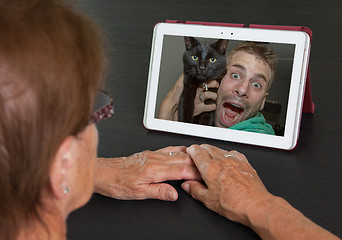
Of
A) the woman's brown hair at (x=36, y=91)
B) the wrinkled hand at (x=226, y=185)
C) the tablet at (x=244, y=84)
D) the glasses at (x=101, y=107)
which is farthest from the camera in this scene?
the tablet at (x=244, y=84)

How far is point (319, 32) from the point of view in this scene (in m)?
1.17

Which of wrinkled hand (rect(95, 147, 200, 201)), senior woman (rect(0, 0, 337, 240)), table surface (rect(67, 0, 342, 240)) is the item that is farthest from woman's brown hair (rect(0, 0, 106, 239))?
wrinkled hand (rect(95, 147, 200, 201))

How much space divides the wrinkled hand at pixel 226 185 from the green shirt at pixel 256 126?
0.12m

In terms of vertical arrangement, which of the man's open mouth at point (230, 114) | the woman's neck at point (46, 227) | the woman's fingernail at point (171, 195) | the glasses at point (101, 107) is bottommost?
the woman's fingernail at point (171, 195)

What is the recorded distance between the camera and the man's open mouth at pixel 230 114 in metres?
0.92

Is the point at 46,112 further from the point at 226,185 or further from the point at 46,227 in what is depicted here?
the point at 226,185

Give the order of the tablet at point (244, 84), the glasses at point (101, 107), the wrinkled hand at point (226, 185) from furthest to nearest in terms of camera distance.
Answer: the tablet at point (244, 84), the wrinkled hand at point (226, 185), the glasses at point (101, 107)

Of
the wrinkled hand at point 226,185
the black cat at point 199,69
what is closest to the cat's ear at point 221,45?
the black cat at point 199,69

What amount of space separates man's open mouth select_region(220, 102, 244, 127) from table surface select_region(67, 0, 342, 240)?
57mm

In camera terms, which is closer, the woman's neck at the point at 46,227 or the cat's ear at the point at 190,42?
the woman's neck at the point at 46,227

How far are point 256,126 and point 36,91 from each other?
2.19ft

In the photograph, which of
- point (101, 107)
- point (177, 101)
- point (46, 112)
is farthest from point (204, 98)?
point (46, 112)

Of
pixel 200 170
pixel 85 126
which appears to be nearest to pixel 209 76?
pixel 200 170

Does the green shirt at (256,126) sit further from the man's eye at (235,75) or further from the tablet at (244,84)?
the man's eye at (235,75)
